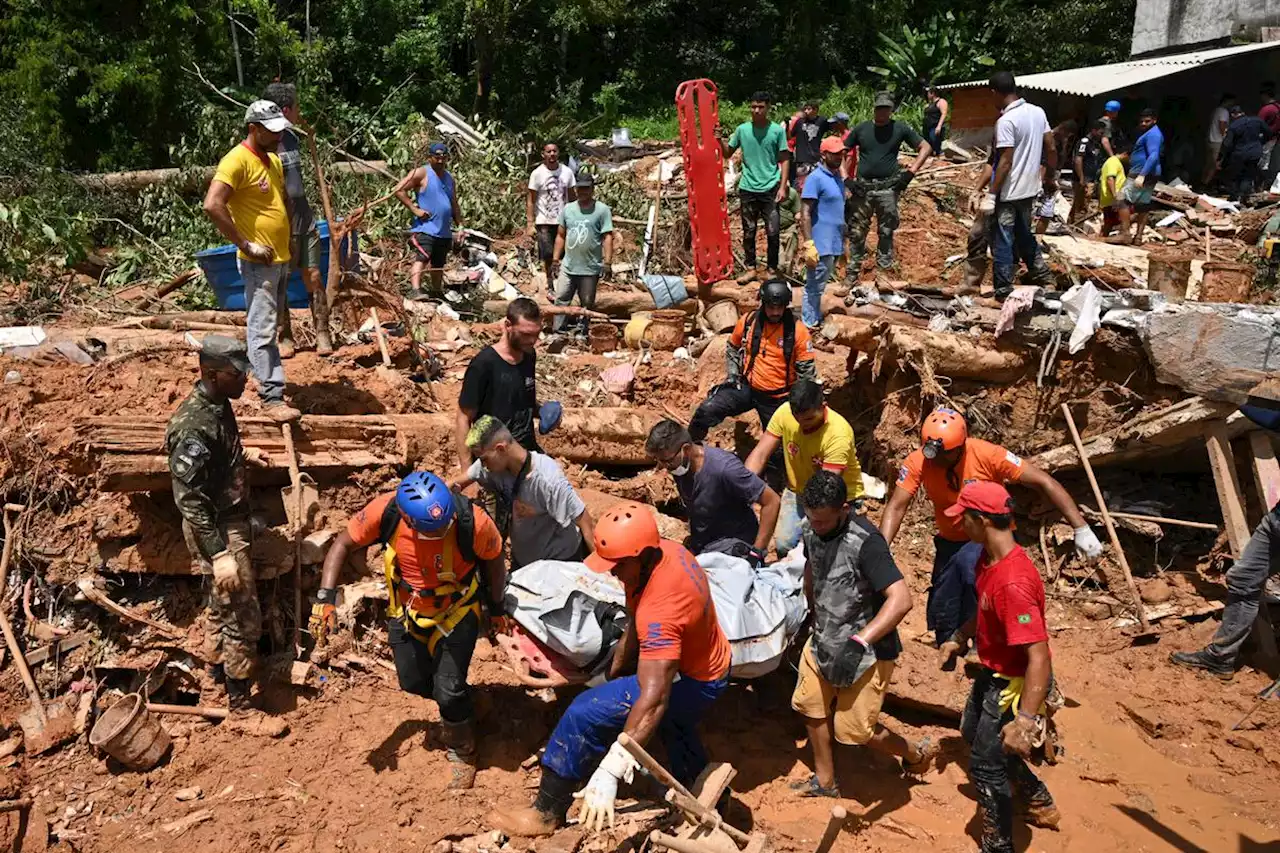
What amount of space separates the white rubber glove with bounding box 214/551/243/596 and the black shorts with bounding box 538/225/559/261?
6.41 metres

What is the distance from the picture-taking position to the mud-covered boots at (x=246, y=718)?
548cm

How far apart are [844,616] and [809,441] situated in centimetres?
140

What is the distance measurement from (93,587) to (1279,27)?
2048 cm

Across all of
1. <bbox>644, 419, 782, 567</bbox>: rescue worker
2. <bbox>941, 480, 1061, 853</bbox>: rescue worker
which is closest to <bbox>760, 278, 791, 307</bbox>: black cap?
<bbox>644, 419, 782, 567</bbox>: rescue worker

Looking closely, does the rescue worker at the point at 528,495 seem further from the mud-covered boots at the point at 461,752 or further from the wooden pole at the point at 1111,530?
the wooden pole at the point at 1111,530

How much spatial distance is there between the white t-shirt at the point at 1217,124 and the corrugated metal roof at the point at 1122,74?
0.83m

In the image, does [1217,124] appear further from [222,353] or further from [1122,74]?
[222,353]

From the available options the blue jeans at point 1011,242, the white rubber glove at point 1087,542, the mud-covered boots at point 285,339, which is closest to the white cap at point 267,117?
the mud-covered boots at point 285,339

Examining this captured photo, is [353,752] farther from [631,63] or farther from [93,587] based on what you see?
[631,63]

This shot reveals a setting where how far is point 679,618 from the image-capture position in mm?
4301

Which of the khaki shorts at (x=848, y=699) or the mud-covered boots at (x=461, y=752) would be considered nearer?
the khaki shorts at (x=848, y=699)

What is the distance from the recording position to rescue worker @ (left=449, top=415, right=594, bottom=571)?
205 inches

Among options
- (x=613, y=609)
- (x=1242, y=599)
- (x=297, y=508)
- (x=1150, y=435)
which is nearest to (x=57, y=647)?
(x=297, y=508)

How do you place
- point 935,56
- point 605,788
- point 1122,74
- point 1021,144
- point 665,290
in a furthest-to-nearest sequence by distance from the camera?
point 935,56 < point 1122,74 < point 665,290 < point 1021,144 < point 605,788
